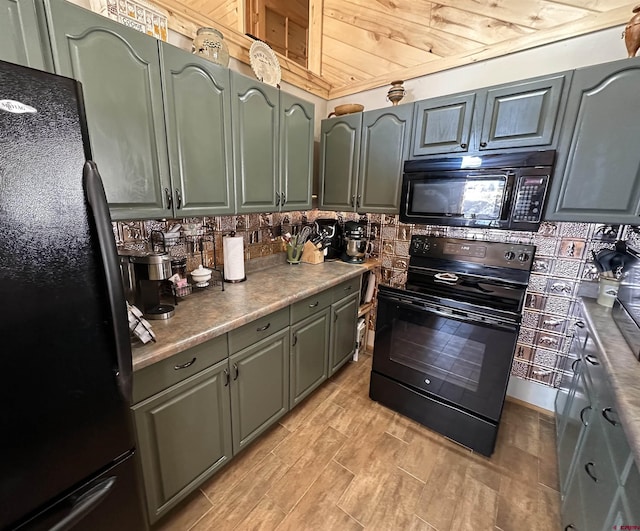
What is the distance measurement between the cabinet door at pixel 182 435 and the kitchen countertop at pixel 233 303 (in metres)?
0.21

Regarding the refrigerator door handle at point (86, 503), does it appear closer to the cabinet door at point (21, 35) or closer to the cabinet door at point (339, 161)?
the cabinet door at point (21, 35)

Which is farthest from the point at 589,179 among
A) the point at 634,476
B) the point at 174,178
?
the point at 174,178

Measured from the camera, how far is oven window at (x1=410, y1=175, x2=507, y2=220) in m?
1.81

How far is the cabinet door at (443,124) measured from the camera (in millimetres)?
1816

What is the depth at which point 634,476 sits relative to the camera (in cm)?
75

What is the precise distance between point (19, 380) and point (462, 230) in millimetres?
2389

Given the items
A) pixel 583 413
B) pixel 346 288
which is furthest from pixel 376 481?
pixel 346 288

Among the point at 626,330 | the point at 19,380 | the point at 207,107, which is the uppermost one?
the point at 207,107

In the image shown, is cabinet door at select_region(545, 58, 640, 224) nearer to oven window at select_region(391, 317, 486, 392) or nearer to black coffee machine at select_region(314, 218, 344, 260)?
oven window at select_region(391, 317, 486, 392)

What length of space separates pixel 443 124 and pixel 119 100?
1.87m

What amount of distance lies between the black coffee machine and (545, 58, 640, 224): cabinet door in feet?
5.10

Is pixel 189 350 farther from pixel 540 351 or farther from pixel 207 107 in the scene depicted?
pixel 540 351

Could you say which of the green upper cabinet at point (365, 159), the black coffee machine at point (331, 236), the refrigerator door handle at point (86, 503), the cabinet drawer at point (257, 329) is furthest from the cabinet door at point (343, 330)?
the refrigerator door handle at point (86, 503)

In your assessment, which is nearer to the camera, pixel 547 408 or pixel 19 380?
pixel 19 380
